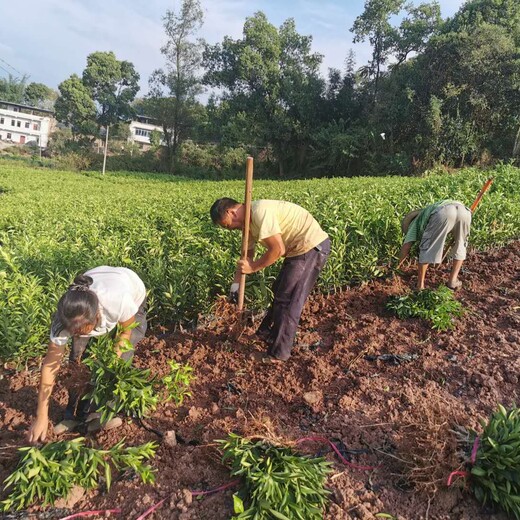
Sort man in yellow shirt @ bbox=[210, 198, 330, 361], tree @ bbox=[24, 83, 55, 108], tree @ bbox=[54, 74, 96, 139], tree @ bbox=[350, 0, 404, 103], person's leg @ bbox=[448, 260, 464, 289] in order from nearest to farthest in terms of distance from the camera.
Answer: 1. man in yellow shirt @ bbox=[210, 198, 330, 361]
2. person's leg @ bbox=[448, 260, 464, 289]
3. tree @ bbox=[350, 0, 404, 103]
4. tree @ bbox=[54, 74, 96, 139]
5. tree @ bbox=[24, 83, 55, 108]

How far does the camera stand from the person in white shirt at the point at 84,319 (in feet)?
7.17

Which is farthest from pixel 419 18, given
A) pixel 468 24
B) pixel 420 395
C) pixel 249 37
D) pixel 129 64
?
pixel 420 395

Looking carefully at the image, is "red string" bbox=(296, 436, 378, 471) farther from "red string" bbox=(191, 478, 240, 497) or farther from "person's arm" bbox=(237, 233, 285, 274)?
"person's arm" bbox=(237, 233, 285, 274)

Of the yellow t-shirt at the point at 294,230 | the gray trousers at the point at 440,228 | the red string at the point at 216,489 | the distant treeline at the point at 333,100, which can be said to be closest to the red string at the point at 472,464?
the red string at the point at 216,489

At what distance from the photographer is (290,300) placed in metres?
3.38

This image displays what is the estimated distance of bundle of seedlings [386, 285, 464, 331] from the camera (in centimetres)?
370

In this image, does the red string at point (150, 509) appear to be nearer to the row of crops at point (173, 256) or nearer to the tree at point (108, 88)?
the row of crops at point (173, 256)

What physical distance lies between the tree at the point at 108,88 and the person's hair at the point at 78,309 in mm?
40628

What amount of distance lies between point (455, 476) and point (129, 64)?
4538 centimetres

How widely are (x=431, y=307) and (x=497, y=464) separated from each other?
6.38 ft

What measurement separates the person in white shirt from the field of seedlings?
17 cm

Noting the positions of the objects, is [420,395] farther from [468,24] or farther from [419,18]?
[419,18]

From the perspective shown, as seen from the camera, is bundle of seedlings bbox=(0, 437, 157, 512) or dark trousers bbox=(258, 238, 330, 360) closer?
bundle of seedlings bbox=(0, 437, 157, 512)

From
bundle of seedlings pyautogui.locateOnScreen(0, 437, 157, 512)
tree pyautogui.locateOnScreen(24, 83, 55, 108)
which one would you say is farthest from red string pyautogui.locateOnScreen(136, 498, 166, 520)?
tree pyautogui.locateOnScreen(24, 83, 55, 108)
